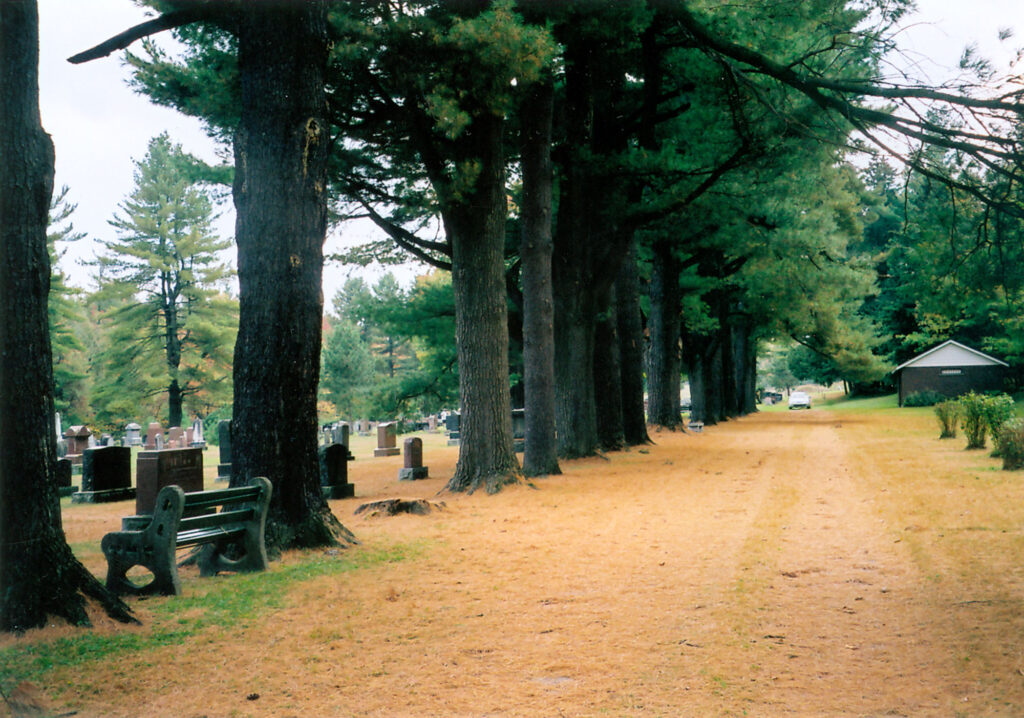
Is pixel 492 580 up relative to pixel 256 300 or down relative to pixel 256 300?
down

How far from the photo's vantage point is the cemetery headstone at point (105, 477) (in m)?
15.1

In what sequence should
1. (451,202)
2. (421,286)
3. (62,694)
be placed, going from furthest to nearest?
(421,286) < (451,202) < (62,694)

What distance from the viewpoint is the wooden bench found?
640 cm

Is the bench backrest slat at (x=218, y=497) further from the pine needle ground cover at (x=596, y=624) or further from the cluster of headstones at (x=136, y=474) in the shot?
the cluster of headstones at (x=136, y=474)

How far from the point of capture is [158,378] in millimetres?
36625

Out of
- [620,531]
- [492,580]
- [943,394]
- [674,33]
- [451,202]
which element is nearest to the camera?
[492,580]

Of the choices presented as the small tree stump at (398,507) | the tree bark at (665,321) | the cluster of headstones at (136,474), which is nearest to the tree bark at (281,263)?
the small tree stump at (398,507)

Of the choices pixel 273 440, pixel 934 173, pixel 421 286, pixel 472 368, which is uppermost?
pixel 421 286

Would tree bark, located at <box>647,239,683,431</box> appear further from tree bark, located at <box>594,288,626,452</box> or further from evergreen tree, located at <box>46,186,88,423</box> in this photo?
evergreen tree, located at <box>46,186,88,423</box>

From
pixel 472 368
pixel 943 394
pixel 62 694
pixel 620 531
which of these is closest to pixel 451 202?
pixel 472 368

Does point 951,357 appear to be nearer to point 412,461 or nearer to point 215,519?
point 412,461

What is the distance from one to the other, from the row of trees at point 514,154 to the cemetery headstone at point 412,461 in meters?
3.29

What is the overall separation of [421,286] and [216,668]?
1719cm

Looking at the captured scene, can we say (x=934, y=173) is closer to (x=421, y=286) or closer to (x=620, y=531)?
(x=620, y=531)
